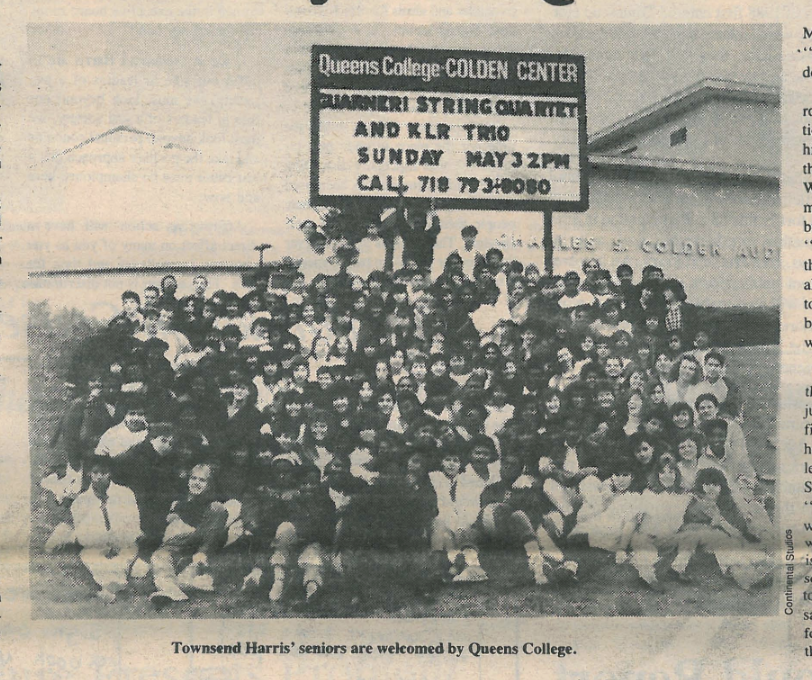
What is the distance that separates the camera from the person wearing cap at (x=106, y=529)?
1300 millimetres

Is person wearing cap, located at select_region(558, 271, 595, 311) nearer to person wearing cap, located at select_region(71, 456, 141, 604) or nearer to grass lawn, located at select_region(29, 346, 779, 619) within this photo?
grass lawn, located at select_region(29, 346, 779, 619)

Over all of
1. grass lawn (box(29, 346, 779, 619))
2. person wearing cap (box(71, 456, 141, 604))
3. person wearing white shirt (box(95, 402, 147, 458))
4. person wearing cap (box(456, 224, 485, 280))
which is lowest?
grass lawn (box(29, 346, 779, 619))

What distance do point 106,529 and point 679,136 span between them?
1.14 metres

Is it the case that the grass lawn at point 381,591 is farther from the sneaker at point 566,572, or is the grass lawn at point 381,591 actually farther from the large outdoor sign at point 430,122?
the large outdoor sign at point 430,122

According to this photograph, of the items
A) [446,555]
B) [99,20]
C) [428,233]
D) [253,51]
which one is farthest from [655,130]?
[99,20]

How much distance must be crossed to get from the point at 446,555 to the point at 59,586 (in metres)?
0.61

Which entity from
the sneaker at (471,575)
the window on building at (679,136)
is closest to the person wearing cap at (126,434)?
the sneaker at (471,575)

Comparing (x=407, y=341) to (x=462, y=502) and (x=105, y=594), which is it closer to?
(x=462, y=502)

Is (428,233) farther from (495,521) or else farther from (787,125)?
(787,125)

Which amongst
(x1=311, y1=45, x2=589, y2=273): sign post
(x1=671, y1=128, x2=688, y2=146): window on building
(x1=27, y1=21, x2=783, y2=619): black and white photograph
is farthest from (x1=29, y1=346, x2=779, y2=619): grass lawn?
(x1=671, y1=128, x2=688, y2=146): window on building

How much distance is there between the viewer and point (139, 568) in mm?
1300

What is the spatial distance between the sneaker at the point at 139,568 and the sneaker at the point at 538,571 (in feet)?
1.98

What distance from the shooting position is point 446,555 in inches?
52.0

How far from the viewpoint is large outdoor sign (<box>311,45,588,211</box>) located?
4.49 ft
